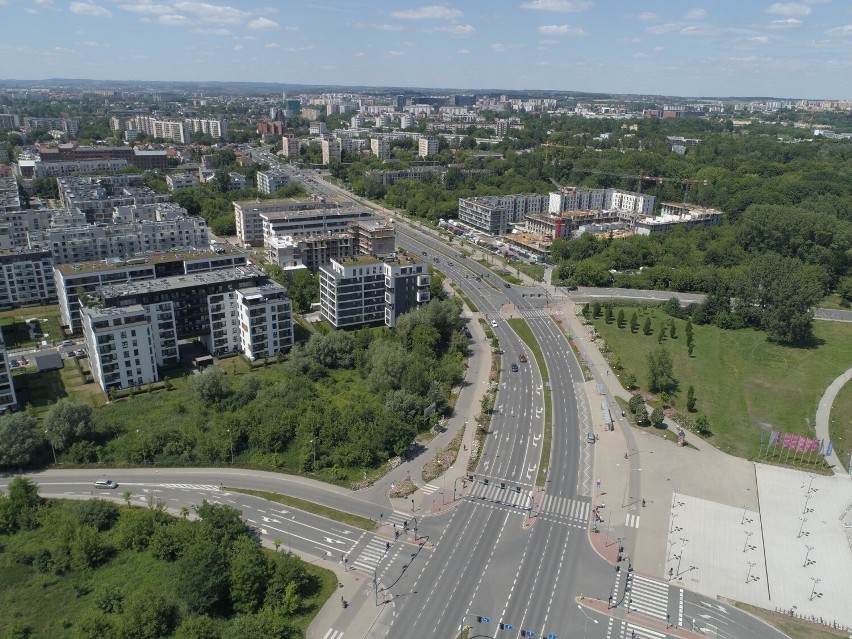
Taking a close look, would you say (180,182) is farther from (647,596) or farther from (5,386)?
(647,596)

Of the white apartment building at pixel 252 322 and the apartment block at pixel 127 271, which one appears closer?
the white apartment building at pixel 252 322

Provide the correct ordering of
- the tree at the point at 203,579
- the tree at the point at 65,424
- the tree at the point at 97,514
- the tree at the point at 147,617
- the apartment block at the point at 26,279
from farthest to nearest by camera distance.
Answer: the apartment block at the point at 26,279 < the tree at the point at 65,424 < the tree at the point at 97,514 < the tree at the point at 203,579 < the tree at the point at 147,617

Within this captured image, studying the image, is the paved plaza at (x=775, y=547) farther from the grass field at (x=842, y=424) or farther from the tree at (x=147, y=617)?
the tree at (x=147, y=617)

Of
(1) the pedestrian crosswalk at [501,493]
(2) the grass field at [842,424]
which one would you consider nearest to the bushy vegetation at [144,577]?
(1) the pedestrian crosswalk at [501,493]

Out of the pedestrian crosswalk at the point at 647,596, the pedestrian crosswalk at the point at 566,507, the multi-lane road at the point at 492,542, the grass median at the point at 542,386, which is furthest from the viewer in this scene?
the grass median at the point at 542,386

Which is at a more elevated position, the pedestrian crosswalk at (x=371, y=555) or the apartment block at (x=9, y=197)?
the apartment block at (x=9, y=197)

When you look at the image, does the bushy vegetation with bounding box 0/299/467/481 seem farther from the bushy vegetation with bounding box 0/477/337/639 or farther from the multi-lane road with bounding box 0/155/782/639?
the bushy vegetation with bounding box 0/477/337/639

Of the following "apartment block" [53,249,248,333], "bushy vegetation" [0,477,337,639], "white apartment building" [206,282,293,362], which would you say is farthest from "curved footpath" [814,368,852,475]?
"apartment block" [53,249,248,333]

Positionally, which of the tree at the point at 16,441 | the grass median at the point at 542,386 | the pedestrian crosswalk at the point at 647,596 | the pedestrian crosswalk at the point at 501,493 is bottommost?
the pedestrian crosswalk at the point at 647,596
